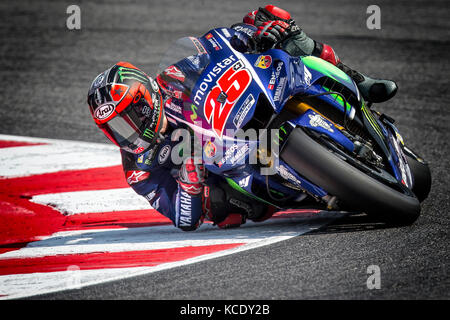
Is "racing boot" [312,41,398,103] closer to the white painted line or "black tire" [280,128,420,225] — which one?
"black tire" [280,128,420,225]

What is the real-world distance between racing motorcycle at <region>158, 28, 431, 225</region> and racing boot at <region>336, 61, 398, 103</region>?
366 mm

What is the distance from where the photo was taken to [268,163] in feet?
13.7

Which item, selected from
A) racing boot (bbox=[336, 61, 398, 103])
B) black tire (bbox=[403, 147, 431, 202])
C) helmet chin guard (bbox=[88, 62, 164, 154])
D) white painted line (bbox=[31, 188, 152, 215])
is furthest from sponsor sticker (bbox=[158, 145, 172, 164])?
black tire (bbox=[403, 147, 431, 202])

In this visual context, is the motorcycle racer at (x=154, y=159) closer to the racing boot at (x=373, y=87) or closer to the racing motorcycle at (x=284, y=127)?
the racing motorcycle at (x=284, y=127)

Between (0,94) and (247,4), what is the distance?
5.20 meters

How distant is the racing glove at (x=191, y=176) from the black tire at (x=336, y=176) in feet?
3.33

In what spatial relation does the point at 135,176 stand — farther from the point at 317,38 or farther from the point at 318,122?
the point at 317,38

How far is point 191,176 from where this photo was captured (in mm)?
4816

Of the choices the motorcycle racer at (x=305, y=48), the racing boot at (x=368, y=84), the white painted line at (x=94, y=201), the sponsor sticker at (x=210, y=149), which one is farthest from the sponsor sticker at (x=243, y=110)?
the white painted line at (x=94, y=201)

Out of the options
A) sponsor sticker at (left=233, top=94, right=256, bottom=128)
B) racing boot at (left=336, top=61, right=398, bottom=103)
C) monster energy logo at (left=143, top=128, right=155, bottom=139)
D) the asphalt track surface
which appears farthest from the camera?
racing boot at (left=336, top=61, right=398, bottom=103)

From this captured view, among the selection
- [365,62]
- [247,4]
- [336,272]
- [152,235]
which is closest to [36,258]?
[152,235]

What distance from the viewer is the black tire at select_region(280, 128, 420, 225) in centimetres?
388

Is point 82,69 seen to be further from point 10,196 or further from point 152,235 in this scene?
point 152,235

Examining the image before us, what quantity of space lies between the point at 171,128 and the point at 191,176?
416 millimetres
